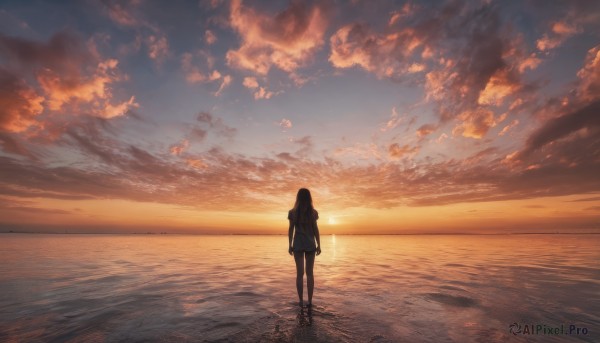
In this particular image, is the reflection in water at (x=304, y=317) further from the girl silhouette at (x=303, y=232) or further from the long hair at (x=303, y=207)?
the long hair at (x=303, y=207)

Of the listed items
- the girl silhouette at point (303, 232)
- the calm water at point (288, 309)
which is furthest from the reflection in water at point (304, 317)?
the girl silhouette at point (303, 232)

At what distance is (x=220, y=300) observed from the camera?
29.7 feet

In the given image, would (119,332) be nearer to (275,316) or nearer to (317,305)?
(275,316)

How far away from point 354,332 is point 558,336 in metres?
4.34

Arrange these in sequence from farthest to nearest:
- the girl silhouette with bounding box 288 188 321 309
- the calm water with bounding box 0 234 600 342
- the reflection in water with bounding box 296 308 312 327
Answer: the girl silhouette with bounding box 288 188 321 309
the reflection in water with bounding box 296 308 312 327
the calm water with bounding box 0 234 600 342

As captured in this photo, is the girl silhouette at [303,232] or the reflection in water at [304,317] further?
the girl silhouette at [303,232]

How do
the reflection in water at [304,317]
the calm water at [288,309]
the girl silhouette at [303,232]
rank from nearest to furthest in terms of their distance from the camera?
1. the calm water at [288,309]
2. the reflection in water at [304,317]
3. the girl silhouette at [303,232]

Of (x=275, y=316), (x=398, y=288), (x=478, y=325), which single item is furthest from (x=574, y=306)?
(x=275, y=316)

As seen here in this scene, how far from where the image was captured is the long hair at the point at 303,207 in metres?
7.50

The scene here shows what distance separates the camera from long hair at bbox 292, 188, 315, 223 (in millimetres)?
7500

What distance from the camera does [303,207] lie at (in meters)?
7.56

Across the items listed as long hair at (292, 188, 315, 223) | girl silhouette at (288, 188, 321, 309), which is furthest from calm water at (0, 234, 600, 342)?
long hair at (292, 188, 315, 223)

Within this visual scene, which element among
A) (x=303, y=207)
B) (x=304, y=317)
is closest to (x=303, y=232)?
(x=303, y=207)

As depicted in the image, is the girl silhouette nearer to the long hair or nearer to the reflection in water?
the long hair
